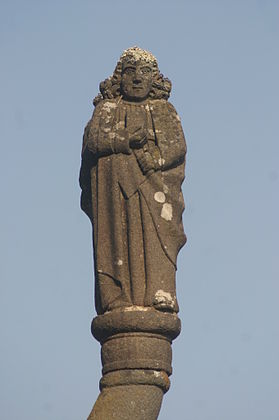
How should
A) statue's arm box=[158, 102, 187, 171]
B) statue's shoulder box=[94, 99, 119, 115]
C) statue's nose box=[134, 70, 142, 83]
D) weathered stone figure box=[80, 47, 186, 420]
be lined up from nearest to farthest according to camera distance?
weathered stone figure box=[80, 47, 186, 420]
statue's arm box=[158, 102, 187, 171]
statue's shoulder box=[94, 99, 119, 115]
statue's nose box=[134, 70, 142, 83]

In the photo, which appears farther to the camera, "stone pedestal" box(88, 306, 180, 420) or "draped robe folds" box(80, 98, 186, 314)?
"draped robe folds" box(80, 98, 186, 314)

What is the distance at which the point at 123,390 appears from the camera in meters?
14.9

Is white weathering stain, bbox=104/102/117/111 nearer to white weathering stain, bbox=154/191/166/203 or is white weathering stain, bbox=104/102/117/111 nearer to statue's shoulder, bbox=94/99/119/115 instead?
statue's shoulder, bbox=94/99/119/115

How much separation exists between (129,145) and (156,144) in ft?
1.27

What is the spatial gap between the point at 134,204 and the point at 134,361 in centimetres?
195

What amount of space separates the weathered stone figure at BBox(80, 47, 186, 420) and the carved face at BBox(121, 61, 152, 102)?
0.04ft

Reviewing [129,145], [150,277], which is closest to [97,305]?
[150,277]

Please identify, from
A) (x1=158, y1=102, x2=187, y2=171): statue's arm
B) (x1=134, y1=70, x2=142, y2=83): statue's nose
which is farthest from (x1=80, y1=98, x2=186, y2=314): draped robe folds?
(x1=134, y1=70, x2=142, y2=83): statue's nose

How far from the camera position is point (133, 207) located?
15688 mm

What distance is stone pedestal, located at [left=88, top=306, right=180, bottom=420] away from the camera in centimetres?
1484

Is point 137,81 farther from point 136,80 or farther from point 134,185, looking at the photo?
point 134,185

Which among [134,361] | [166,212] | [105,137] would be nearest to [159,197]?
[166,212]

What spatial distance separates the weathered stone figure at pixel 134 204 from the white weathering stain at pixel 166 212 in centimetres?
1

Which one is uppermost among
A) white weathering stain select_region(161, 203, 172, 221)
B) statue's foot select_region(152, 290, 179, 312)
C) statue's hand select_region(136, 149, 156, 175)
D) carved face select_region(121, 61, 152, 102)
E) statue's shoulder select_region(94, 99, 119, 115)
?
carved face select_region(121, 61, 152, 102)
